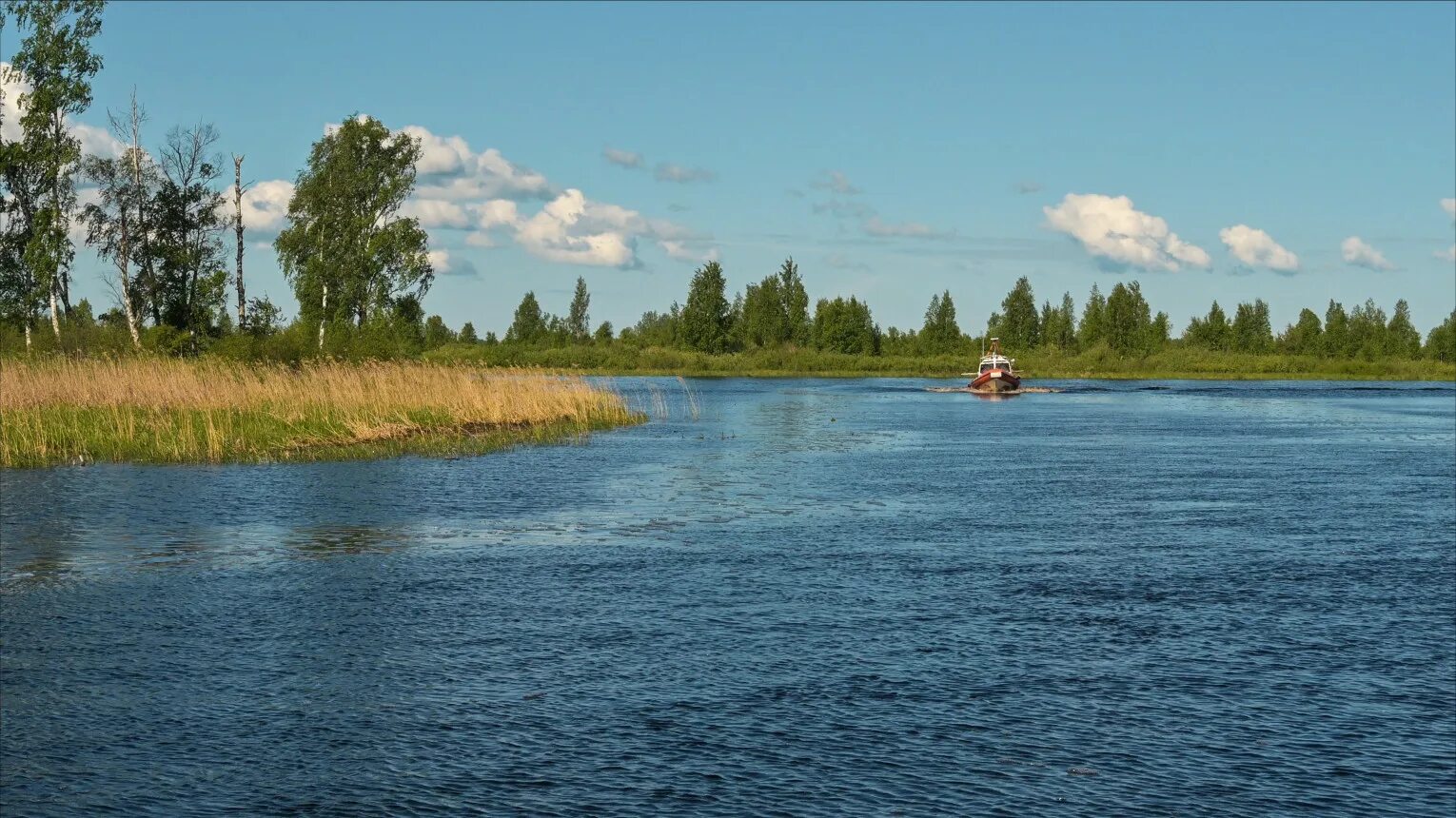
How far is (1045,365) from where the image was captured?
454 feet

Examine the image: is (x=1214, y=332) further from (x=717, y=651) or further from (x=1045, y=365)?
(x=717, y=651)

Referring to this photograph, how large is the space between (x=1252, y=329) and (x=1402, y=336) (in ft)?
87.2

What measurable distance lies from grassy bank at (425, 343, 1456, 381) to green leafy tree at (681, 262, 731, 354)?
82.1 inches

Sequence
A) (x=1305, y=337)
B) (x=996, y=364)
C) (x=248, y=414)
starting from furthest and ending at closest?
(x=1305, y=337) → (x=996, y=364) → (x=248, y=414)

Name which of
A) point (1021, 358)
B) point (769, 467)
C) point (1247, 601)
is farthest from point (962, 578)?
point (1021, 358)

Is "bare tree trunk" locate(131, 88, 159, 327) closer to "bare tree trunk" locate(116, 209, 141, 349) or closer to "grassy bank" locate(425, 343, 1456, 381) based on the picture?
"bare tree trunk" locate(116, 209, 141, 349)

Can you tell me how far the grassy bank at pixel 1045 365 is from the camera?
437ft

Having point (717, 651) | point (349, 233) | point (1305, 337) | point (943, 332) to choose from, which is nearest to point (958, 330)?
point (943, 332)

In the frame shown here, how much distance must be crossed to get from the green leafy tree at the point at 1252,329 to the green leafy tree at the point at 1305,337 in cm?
396

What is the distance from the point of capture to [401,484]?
2336 cm

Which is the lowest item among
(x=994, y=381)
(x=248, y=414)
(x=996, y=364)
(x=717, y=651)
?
(x=717, y=651)

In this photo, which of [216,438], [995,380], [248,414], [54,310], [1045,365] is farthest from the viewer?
[1045,365]

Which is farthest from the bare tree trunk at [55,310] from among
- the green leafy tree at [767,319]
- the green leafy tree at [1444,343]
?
the green leafy tree at [1444,343]

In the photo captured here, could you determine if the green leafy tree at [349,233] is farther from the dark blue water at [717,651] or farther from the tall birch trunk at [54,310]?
the dark blue water at [717,651]
